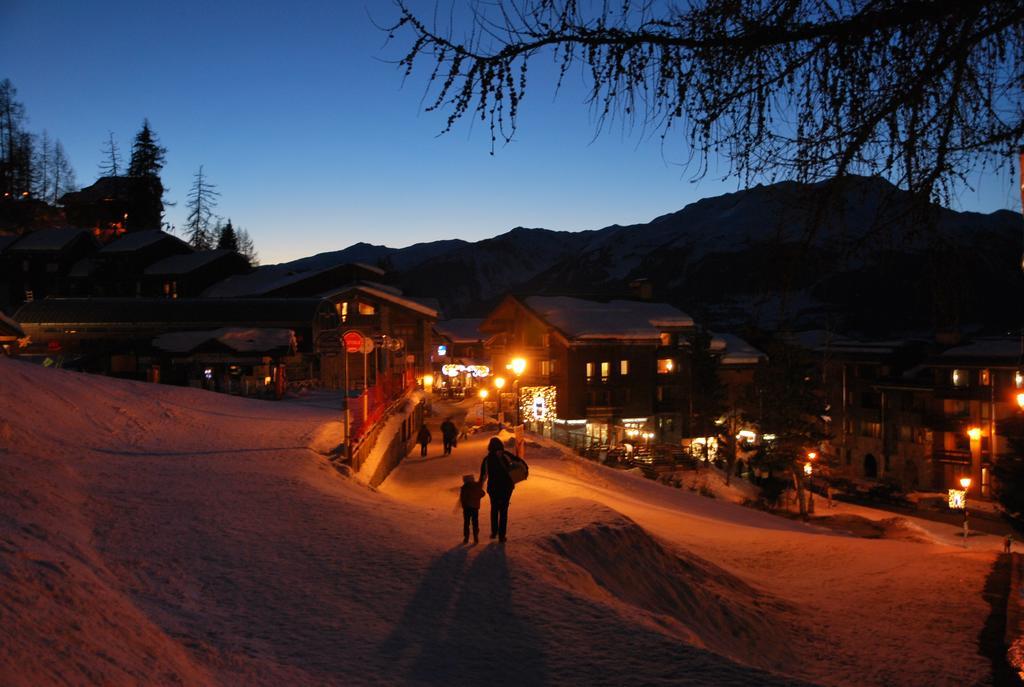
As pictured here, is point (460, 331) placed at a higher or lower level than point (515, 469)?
higher

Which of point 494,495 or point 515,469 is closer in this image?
point 494,495

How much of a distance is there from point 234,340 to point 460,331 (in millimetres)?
57601

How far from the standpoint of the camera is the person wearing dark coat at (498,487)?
11.3 metres

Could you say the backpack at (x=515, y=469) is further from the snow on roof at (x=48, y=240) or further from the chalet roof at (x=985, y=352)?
the snow on roof at (x=48, y=240)

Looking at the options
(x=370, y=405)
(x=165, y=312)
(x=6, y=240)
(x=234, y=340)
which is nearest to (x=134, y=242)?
(x=6, y=240)

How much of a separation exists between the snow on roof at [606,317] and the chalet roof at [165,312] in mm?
15737

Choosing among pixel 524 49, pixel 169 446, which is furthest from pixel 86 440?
pixel 524 49

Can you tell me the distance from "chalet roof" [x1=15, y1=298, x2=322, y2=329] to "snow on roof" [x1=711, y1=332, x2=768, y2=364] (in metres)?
33.0

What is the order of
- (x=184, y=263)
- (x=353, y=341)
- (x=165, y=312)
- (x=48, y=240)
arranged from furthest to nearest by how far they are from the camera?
(x=184, y=263) < (x=48, y=240) < (x=165, y=312) < (x=353, y=341)

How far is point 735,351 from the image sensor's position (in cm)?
6488

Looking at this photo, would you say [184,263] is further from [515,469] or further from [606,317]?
[515,469]

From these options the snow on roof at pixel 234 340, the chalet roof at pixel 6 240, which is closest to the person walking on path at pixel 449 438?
the snow on roof at pixel 234 340

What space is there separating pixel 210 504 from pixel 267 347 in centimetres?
2836

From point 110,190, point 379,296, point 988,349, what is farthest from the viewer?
point 110,190
